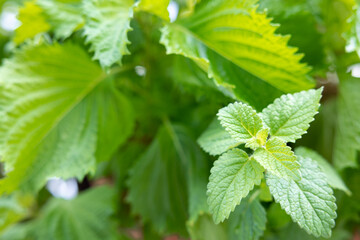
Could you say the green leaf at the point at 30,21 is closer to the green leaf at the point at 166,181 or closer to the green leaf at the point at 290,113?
the green leaf at the point at 166,181

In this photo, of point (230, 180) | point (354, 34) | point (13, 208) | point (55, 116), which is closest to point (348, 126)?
point (354, 34)

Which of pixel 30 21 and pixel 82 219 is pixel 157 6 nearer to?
pixel 30 21

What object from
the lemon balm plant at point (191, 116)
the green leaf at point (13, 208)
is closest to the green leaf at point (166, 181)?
the lemon balm plant at point (191, 116)

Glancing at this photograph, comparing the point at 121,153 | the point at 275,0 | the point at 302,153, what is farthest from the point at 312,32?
the point at 121,153

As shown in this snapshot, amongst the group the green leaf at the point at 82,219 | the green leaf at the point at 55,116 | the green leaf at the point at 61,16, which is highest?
the green leaf at the point at 61,16

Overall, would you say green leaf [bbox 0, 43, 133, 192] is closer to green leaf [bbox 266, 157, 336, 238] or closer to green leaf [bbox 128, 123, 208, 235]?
green leaf [bbox 128, 123, 208, 235]

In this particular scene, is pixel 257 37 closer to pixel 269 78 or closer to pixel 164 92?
pixel 269 78

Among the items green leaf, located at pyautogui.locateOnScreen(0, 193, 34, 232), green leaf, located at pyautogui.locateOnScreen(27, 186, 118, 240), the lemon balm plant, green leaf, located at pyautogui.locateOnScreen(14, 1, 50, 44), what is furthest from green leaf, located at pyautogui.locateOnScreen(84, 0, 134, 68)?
green leaf, located at pyautogui.locateOnScreen(0, 193, 34, 232)
